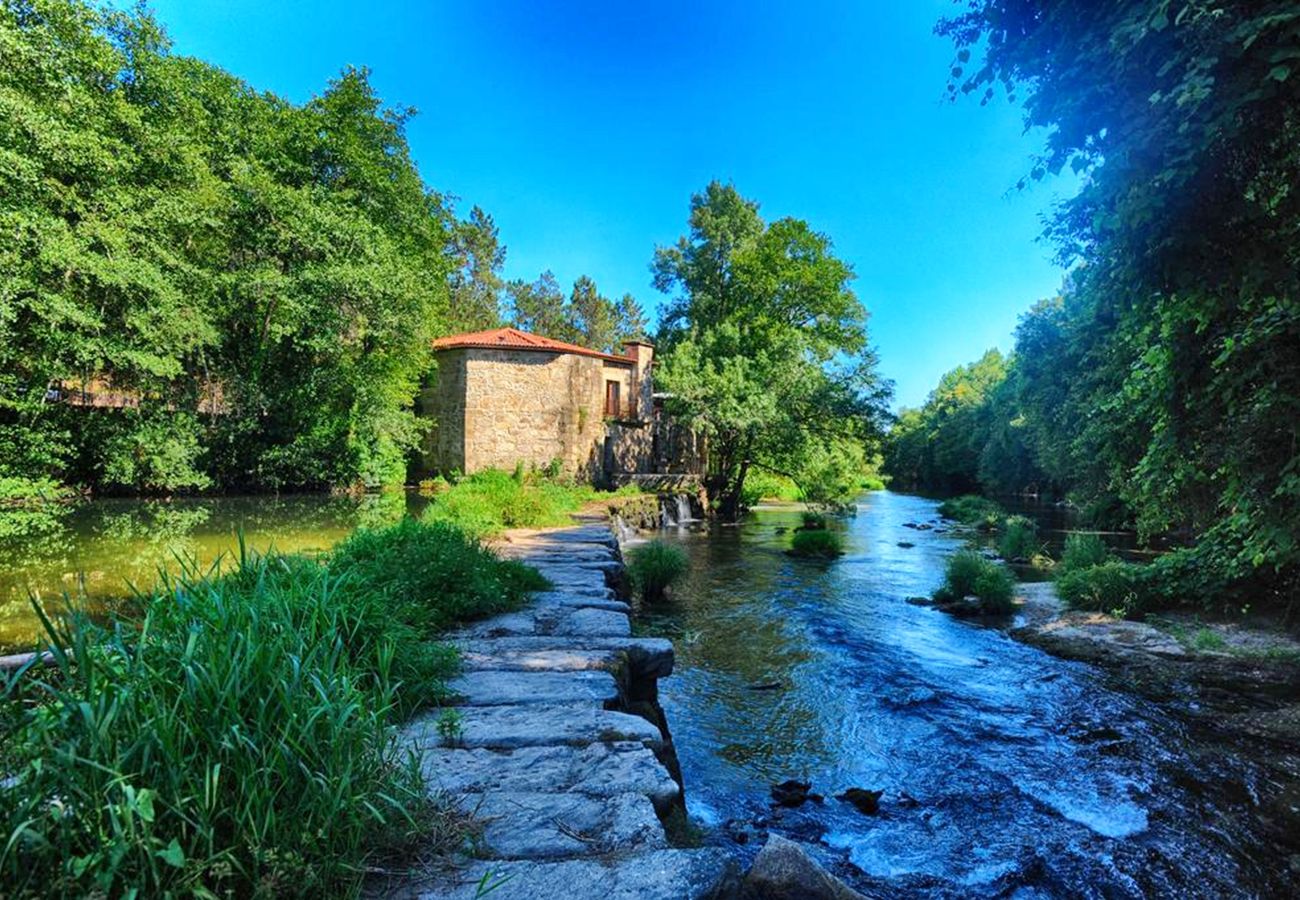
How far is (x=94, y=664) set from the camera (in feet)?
5.30

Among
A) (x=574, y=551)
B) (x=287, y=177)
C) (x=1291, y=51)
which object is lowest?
(x=574, y=551)

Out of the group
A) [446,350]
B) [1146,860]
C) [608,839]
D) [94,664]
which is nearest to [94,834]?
[94,664]

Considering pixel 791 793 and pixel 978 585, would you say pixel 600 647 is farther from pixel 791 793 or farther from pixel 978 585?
pixel 978 585

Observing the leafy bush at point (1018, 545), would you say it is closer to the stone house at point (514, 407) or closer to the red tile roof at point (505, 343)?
the stone house at point (514, 407)

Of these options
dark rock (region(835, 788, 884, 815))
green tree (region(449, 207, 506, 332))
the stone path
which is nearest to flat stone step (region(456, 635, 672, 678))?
the stone path

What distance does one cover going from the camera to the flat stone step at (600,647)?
377 centimetres

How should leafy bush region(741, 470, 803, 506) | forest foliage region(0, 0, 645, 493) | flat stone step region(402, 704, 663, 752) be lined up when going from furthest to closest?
leafy bush region(741, 470, 803, 506)
forest foliage region(0, 0, 645, 493)
flat stone step region(402, 704, 663, 752)

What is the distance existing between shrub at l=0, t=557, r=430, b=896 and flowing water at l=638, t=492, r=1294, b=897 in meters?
2.56

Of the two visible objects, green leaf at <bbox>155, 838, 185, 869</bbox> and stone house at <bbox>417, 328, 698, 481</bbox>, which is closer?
green leaf at <bbox>155, 838, 185, 869</bbox>

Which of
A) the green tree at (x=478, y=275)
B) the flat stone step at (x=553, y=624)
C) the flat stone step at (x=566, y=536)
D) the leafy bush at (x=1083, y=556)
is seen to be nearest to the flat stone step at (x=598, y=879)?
the flat stone step at (x=553, y=624)

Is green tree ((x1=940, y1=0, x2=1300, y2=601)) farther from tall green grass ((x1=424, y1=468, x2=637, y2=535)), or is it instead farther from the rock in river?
tall green grass ((x1=424, y1=468, x2=637, y2=535))

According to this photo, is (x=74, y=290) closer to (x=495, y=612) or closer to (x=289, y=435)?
(x=289, y=435)

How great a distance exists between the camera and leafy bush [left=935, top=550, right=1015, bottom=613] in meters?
8.98

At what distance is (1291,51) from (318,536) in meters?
12.2
